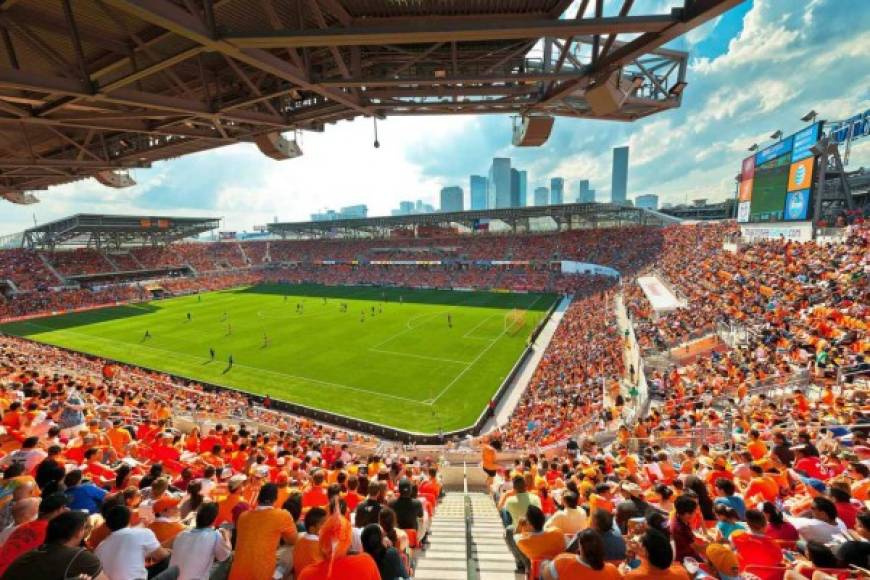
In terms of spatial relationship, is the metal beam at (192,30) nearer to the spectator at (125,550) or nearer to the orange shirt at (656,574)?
the spectator at (125,550)

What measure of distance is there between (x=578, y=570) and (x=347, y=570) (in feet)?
5.72

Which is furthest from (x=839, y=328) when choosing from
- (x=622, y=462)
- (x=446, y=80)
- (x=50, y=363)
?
(x=50, y=363)

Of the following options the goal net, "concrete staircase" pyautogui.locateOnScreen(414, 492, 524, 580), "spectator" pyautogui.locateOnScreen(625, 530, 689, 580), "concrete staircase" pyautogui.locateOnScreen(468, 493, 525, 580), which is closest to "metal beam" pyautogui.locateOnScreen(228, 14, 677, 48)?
"spectator" pyautogui.locateOnScreen(625, 530, 689, 580)

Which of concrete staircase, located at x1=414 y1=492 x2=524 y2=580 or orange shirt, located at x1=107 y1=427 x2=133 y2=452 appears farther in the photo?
orange shirt, located at x1=107 y1=427 x2=133 y2=452

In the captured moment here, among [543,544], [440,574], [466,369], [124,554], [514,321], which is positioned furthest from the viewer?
[514,321]

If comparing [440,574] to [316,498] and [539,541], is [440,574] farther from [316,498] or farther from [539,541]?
[316,498]

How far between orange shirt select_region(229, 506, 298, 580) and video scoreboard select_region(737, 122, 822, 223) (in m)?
27.6

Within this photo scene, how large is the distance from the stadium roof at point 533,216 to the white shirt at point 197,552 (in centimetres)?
5500

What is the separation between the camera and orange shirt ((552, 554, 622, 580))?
281cm

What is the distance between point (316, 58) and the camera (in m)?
6.46

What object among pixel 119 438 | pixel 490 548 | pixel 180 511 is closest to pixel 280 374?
pixel 119 438

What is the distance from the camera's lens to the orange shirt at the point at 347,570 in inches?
112

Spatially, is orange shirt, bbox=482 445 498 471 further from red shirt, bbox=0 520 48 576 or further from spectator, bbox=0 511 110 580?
red shirt, bbox=0 520 48 576

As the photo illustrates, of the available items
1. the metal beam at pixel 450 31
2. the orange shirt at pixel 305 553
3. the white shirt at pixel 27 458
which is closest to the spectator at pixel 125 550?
the orange shirt at pixel 305 553
